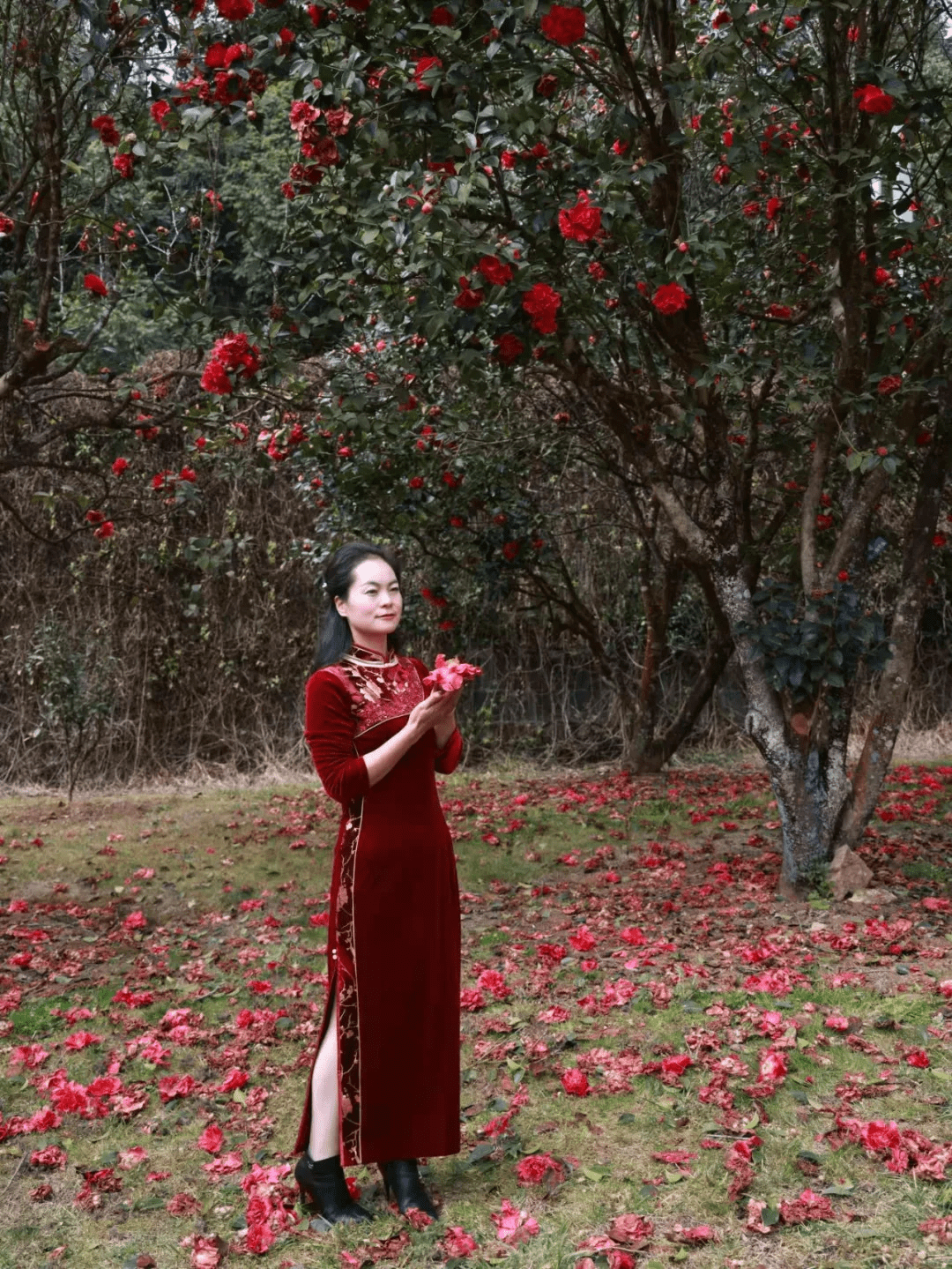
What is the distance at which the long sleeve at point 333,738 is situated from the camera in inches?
103

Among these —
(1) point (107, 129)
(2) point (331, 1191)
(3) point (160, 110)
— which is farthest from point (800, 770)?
(1) point (107, 129)

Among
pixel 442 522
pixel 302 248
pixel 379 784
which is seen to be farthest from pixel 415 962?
pixel 442 522

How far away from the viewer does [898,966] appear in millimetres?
4102

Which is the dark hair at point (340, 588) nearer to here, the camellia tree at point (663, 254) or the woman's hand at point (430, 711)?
the woman's hand at point (430, 711)

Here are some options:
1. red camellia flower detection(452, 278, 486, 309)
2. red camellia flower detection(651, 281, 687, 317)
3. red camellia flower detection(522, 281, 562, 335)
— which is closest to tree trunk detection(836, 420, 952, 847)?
red camellia flower detection(651, 281, 687, 317)

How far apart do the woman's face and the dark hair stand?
0.7 inches

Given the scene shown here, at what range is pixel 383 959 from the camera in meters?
2.66

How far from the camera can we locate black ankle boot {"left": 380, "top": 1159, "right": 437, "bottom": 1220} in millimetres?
2689

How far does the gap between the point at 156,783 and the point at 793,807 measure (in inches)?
217

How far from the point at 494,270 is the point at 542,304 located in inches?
13.7

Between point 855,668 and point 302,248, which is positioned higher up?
point 302,248

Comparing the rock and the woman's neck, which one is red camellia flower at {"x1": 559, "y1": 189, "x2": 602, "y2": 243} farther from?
the rock

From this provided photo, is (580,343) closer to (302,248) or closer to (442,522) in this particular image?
(302,248)

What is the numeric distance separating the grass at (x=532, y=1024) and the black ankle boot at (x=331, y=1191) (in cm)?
4
